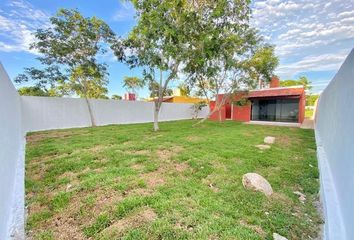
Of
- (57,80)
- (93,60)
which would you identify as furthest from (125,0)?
(57,80)

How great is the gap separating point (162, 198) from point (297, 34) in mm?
9137

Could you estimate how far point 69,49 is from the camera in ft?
36.4

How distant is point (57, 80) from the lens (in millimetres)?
11359

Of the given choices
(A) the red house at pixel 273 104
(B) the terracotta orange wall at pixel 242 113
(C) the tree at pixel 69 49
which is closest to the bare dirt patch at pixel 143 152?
(C) the tree at pixel 69 49

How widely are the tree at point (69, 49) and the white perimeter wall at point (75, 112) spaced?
3.60ft

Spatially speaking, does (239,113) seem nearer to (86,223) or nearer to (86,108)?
(86,108)

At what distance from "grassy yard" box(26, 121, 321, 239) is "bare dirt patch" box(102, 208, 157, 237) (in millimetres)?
12

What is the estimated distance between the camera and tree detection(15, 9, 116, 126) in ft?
34.8

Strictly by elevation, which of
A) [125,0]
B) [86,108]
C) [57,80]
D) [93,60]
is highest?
[125,0]

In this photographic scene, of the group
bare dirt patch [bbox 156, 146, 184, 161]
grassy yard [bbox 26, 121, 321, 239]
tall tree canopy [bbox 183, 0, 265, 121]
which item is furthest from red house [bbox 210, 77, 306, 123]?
grassy yard [bbox 26, 121, 321, 239]

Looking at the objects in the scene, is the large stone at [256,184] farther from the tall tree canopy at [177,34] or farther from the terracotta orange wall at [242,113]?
the terracotta orange wall at [242,113]

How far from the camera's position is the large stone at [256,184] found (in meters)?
3.50

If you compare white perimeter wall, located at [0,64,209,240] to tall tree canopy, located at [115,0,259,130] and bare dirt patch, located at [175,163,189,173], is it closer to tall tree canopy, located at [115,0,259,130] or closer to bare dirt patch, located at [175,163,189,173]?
bare dirt patch, located at [175,163,189,173]

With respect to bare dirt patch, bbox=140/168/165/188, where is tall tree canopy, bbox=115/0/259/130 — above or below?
above
